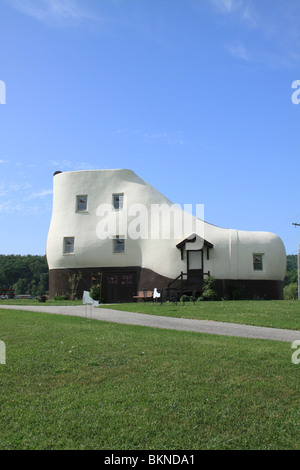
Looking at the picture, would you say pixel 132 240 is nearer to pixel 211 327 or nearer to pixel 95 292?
pixel 95 292

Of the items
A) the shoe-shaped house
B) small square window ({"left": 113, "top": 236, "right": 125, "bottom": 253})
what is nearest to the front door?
the shoe-shaped house

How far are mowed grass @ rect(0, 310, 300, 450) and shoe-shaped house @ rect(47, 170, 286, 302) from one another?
19.6 m

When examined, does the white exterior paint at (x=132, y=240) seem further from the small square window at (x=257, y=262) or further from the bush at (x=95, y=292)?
the bush at (x=95, y=292)

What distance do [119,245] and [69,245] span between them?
4.00 metres

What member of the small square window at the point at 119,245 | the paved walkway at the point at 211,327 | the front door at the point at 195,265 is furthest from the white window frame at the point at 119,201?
the paved walkway at the point at 211,327

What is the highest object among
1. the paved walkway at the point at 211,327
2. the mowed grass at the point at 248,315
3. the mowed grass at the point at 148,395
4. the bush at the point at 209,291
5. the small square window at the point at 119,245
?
the small square window at the point at 119,245

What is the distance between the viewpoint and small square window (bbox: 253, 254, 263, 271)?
31.2 m

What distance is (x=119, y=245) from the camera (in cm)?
3306

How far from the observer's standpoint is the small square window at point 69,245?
34.0 meters

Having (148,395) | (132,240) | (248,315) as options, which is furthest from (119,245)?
(148,395)

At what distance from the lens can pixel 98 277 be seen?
33.4 meters

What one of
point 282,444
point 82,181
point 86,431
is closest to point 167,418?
point 86,431

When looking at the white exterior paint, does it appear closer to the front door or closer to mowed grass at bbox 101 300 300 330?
the front door

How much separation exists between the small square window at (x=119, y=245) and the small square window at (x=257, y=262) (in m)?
9.40
